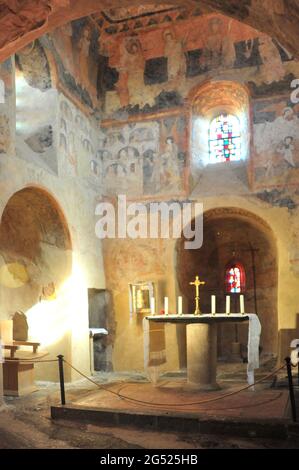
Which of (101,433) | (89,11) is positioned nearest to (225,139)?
(89,11)

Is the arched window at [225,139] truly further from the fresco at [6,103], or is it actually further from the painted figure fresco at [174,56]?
the fresco at [6,103]

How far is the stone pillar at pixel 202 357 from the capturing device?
905 cm

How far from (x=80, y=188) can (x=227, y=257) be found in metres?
6.38

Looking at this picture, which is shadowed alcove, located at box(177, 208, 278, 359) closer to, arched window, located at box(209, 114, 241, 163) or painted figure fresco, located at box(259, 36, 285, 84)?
arched window, located at box(209, 114, 241, 163)

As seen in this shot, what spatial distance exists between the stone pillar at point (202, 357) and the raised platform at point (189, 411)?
0.27 meters

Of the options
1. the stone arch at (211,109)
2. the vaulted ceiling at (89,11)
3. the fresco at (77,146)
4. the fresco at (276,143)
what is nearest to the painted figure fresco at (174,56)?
the stone arch at (211,109)

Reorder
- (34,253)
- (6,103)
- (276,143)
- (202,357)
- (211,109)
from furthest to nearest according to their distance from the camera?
(211,109), (276,143), (34,253), (6,103), (202,357)

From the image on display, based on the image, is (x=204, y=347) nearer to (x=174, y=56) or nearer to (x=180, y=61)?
(x=180, y=61)

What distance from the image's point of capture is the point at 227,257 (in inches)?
656

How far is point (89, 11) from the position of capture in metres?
6.75

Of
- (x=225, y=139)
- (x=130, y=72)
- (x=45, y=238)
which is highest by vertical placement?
(x=130, y=72)

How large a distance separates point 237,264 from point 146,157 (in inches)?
206

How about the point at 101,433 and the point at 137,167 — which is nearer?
the point at 101,433

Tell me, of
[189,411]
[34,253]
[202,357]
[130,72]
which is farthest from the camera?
[130,72]
